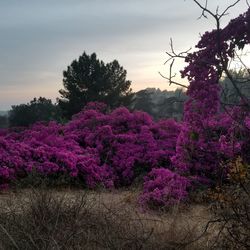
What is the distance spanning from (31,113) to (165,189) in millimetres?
38646

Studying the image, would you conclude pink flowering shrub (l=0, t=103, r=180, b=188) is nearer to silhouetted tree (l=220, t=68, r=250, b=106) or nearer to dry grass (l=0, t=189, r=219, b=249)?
dry grass (l=0, t=189, r=219, b=249)

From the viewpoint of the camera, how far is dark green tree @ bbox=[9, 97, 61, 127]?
46281 millimetres

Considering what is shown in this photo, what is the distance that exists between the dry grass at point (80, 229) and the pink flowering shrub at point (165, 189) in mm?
2463

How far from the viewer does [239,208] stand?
5.52 meters

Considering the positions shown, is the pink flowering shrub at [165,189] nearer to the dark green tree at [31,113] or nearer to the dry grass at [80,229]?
the dry grass at [80,229]

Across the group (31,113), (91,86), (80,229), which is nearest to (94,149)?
(80,229)

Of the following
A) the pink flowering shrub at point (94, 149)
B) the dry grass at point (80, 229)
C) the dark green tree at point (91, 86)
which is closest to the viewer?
the dry grass at point (80, 229)

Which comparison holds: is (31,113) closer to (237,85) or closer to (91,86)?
(91,86)

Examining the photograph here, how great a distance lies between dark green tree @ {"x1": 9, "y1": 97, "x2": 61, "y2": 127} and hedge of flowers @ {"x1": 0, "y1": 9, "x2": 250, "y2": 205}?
95.2 feet

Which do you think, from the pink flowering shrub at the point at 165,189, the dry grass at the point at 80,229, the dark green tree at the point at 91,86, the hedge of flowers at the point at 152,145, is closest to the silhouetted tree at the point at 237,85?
the hedge of flowers at the point at 152,145

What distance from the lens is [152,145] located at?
46.1 feet

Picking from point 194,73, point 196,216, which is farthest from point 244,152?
point 194,73

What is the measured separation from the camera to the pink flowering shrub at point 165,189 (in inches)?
382

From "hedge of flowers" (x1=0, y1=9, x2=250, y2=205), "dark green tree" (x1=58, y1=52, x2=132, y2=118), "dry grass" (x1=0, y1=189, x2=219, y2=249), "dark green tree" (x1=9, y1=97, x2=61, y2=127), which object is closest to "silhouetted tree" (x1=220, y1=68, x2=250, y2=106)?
"hedge of flowers" (x1=0, y1=9, x2=250, y2=205)
